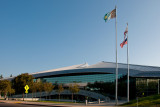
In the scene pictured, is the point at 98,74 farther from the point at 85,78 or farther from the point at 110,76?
the point at 85,78

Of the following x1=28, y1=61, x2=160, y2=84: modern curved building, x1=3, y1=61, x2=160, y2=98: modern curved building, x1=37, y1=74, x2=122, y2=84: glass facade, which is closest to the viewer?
x1=3, y1=61, x2=160, y2=98: modern curved building

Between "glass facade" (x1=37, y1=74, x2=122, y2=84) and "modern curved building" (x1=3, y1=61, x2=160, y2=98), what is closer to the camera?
"modern curved building" (x1=3, y1=61, x2=160, y2=98)

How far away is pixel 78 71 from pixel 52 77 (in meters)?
15.3

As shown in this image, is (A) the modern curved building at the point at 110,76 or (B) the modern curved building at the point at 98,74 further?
(B) the modern curved building at the point at 98,74

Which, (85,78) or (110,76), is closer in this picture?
(110,76)

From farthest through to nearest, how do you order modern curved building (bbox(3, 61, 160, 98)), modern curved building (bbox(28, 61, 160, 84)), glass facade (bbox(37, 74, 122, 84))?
glass facade (bbox(37, 74, 122, 84)) < modern curved building (bbox(28, 61, 160, 84)) < modern curved building (bbox(3, 61, 160, 98))

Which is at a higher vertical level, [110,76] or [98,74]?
[98,74]

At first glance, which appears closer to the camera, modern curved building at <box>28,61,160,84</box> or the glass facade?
modern curved building at <box>28,61,160,84</box>

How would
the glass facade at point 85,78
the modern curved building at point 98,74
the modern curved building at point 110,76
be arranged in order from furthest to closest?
the glass facade at point 85,78 → the modern curved building at point 98,74 → the modern curved building at point 110,76

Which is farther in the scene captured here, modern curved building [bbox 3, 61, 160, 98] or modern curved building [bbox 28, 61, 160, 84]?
modern curved building [bbox 28, 61, 160, 84]

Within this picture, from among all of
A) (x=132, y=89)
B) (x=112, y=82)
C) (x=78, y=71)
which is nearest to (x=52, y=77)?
(x=78, y=71)

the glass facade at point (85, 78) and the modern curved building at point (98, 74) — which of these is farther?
the glass facade at point (85, 78)

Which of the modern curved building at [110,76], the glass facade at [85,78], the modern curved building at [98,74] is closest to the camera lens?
the modern curved building at [110,76]

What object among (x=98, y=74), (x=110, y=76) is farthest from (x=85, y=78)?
(x=110, y=76)
